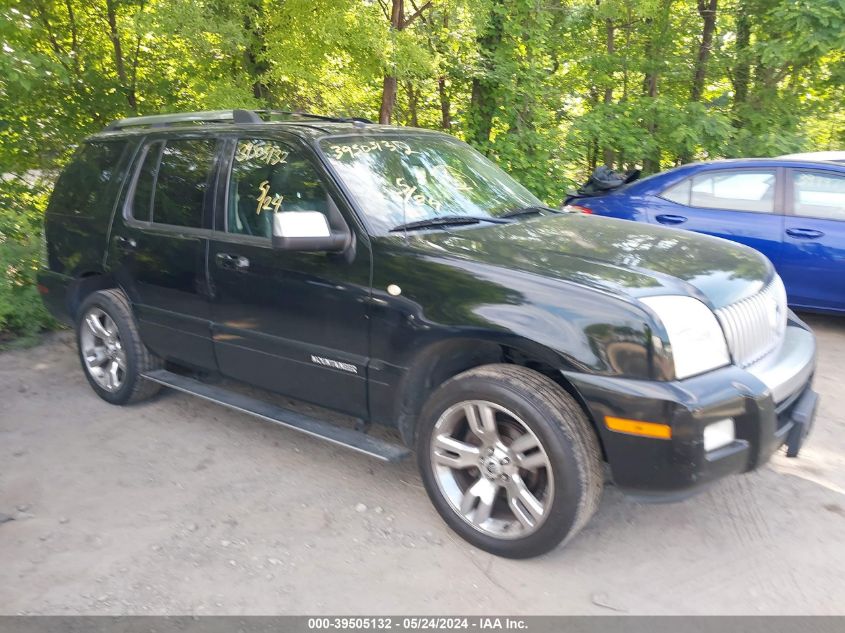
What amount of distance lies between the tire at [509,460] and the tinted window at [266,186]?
1241 millimetres

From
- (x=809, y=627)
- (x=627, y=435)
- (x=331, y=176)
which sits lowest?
(x=809, y=627)

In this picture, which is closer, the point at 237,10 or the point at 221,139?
the point at 221,139

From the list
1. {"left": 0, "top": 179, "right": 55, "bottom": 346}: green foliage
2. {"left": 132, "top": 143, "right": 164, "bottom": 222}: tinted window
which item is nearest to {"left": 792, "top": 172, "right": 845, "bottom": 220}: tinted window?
{"left": 132, "top": 143, "right": 164, "bottom": 222}: tinted window

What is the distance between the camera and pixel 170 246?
438cm

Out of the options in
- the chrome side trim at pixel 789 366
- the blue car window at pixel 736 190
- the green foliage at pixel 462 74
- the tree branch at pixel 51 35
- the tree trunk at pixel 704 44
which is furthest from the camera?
the tree trunk at pixel 704 44

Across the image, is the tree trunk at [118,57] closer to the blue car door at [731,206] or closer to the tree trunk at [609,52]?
the blue car door at [731,206]

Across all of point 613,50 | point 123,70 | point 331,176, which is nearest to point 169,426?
point 331,176

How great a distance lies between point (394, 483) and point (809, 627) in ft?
A: 6.53

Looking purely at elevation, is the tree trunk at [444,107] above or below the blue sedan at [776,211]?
above

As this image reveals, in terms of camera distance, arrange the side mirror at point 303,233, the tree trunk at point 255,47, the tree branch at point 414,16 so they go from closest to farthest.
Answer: the side mirror at point 303,233
the tree trunk at point 255,47
the tree branch at point 414,16

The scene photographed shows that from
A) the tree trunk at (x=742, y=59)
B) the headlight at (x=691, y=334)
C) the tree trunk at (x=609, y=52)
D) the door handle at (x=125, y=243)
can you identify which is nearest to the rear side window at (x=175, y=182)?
the door handle at (x=125, y=243)

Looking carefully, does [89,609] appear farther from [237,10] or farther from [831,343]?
[237,10]

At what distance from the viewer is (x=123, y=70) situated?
28.8 feet

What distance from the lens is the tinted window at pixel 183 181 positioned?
4.27 metres
